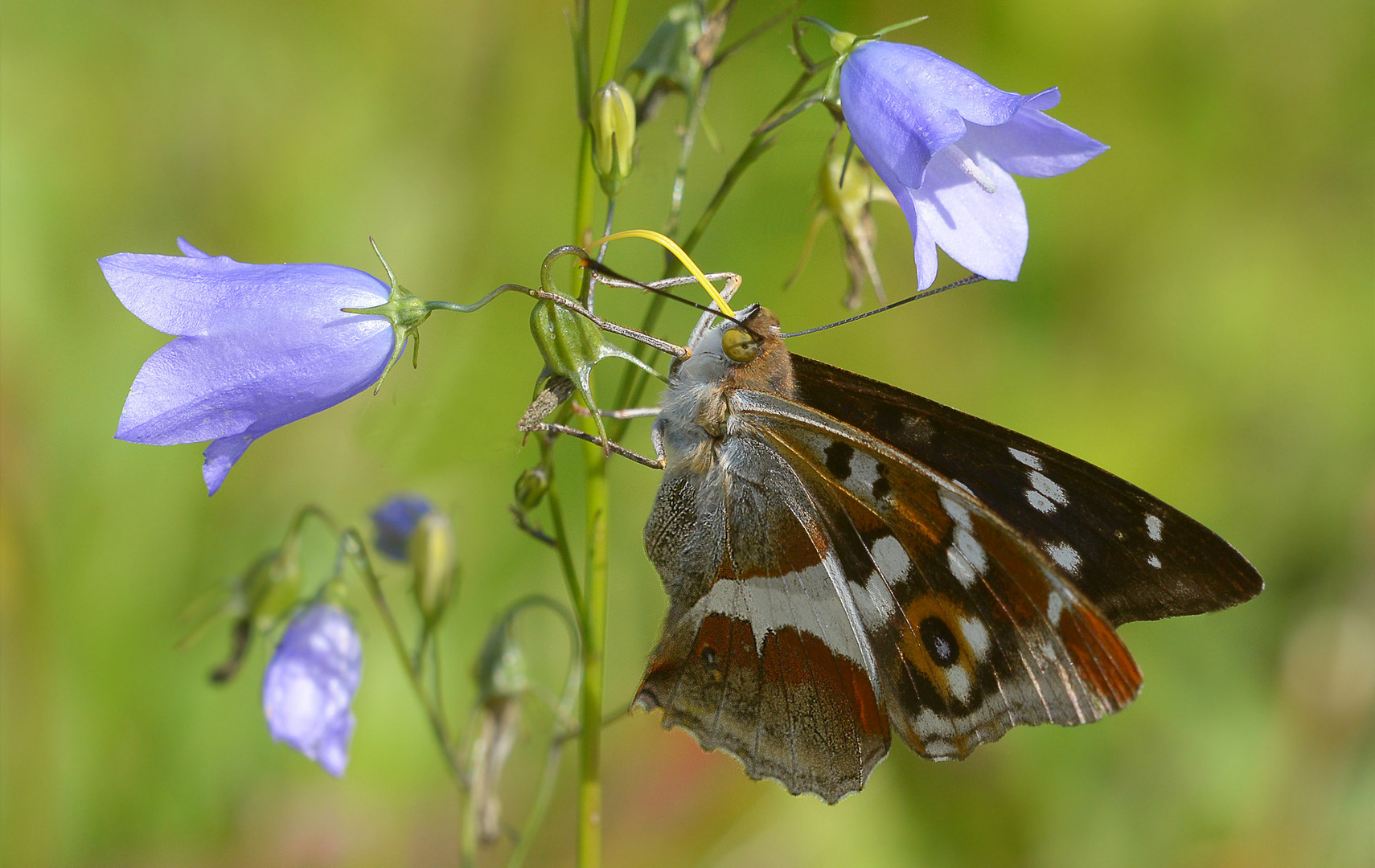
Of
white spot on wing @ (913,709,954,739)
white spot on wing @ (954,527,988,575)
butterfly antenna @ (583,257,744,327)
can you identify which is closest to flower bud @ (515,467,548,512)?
butterfly antenna @ (583,257,744,327)

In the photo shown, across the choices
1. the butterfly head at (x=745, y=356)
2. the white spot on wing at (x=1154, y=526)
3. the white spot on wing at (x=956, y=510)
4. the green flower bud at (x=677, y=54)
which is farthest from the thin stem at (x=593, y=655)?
the white spot on wing at (x=1154, y=526)

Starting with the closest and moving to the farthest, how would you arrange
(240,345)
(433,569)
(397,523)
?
(240,345)
(433,569)
(397,523)

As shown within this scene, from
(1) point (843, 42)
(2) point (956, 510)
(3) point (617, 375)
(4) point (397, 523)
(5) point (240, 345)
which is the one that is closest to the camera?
(5) point (240, 345)

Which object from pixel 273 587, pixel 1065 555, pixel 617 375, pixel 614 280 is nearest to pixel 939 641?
pixel 1065 555

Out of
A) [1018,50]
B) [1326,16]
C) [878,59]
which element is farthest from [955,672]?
[1326,16]

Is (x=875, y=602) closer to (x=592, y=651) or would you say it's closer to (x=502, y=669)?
(x=592, y=651)

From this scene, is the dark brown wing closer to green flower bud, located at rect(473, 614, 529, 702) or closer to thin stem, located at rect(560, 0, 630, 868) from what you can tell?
thin stem, located at rect(560, 0, 630, 868)

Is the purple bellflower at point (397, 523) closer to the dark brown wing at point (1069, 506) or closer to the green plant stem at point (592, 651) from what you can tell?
the green plant stem at point (592, 651)
